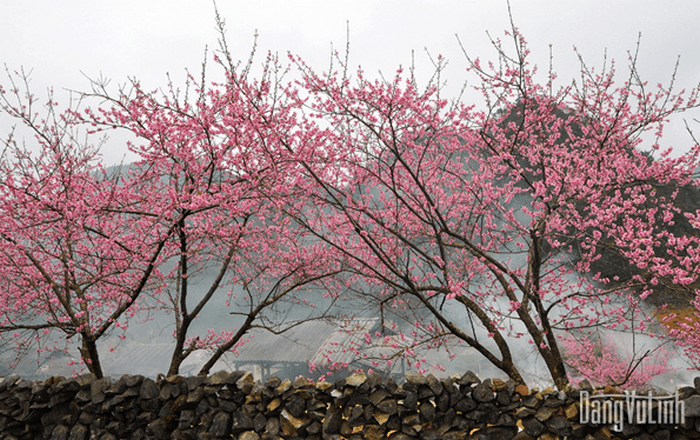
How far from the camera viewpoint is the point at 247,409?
3730 millimetres

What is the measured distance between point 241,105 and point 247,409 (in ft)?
11.4

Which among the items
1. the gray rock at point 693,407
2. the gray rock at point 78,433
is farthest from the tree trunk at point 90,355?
the gray rock at point 693,407

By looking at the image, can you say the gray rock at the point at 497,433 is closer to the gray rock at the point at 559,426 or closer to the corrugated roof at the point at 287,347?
the gray rock at the point at 559,426

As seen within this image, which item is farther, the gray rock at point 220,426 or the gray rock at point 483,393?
the gray rock at point 220,426

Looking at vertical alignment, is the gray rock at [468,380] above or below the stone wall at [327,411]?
above

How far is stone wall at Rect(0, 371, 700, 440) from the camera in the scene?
135 inches

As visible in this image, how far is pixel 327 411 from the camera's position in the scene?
3678mm

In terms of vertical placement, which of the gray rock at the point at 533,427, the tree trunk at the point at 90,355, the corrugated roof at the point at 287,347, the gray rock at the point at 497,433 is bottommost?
the corrugated roof at the point at 287,347

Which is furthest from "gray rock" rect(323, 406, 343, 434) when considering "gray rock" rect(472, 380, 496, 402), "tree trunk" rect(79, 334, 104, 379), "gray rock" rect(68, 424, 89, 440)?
"tree trunk" rect(79, 334, 104, 379)

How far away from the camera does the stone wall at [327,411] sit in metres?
3.44

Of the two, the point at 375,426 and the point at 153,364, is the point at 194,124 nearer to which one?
the point at 375,426

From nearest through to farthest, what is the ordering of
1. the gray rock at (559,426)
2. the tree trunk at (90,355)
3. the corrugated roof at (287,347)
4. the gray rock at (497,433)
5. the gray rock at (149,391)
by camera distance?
the gray rock at (559,426)
the gray rock at (497,433)
the gray rock at (149,391)
the tree trunk at (90,355)
the corrugated roof at (287,347)

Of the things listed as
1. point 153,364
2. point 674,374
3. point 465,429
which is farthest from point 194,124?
point 153,364

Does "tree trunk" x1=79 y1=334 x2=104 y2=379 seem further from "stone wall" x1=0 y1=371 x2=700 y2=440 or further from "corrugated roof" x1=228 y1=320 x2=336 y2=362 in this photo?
"corrugated roof" x1=228 y1=320 x2=336 y2=362
